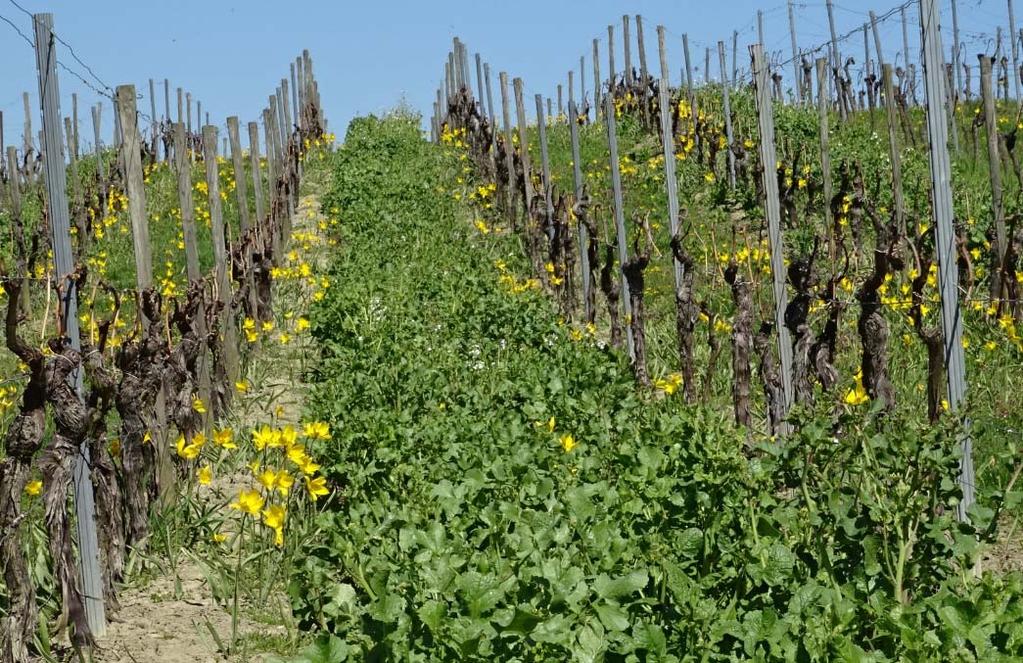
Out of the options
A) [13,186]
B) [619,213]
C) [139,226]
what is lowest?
[139,226]

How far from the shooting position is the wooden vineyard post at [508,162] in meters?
15.1

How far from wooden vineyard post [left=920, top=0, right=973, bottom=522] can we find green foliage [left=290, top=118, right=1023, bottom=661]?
35 cm

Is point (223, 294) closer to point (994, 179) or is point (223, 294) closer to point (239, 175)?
point (239, 175)

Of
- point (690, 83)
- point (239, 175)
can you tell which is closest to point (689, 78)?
point (690, 83)

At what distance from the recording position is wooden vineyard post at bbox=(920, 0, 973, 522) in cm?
500

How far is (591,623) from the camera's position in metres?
3.24

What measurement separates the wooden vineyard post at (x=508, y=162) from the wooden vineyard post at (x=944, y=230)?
9.85m

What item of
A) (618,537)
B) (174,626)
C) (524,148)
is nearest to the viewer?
(618,537)

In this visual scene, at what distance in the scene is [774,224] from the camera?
648cm

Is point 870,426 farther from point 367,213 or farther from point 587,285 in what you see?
point 367,213

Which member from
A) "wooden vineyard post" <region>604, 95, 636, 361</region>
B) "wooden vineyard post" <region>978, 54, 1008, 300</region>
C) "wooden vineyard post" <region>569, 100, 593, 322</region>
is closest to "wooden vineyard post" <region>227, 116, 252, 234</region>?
"wooden vineyard post" <region>569, 100, 593, 322</region>

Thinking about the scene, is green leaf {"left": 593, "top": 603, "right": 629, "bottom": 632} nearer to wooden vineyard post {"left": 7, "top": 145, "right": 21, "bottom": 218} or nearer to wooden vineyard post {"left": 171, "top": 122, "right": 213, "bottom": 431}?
wooden vineyard post {"left": 171, "top": 122, "right": 213, "bottom": 431}

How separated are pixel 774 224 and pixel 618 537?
3.08 m

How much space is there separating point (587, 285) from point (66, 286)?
20.6ft
